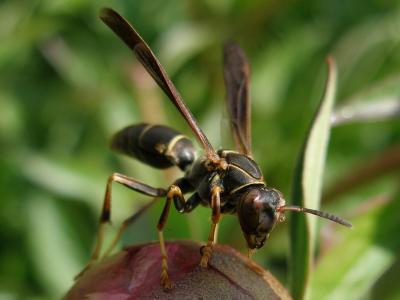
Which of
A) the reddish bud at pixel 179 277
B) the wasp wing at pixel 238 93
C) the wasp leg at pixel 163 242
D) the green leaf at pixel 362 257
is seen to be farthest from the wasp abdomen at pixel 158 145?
the reddish bud at pixel 179 277

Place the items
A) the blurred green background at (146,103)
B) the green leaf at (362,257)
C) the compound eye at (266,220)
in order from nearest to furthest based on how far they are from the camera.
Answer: the compound eye at (266,220) < the green leaf at (362,257) < the blurred green background at (146,103)

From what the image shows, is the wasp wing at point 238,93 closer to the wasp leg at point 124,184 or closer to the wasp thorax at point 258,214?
the wasp leg at point 124,184

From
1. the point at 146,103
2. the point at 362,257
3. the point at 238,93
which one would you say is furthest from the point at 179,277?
the point at 146,103

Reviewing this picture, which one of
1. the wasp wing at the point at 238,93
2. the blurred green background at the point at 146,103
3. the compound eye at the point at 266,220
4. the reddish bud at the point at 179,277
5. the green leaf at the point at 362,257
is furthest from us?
the blurred green background at the point at 146,103

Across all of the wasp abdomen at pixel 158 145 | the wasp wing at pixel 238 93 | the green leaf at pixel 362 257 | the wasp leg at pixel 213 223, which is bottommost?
the green leaf at pixel 362 257

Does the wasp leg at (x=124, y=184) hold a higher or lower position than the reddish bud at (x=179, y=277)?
higher

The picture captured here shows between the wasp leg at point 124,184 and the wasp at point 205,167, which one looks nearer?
the wasp at point 205,167
